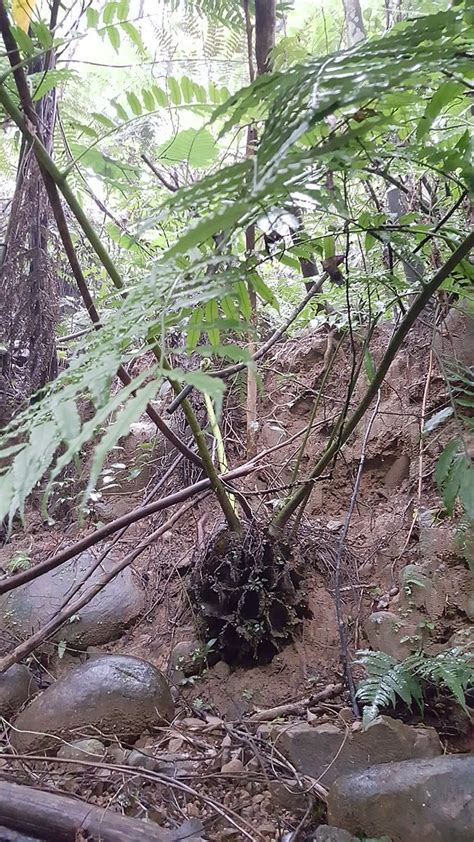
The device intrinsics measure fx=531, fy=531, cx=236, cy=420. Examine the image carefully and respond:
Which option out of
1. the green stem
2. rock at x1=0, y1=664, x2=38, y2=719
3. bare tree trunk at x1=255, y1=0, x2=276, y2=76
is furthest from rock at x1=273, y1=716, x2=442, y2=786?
bare tree trunk at x1=255, y1=0, x2=276, y2=76

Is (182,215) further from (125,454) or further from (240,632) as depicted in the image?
(240,632)

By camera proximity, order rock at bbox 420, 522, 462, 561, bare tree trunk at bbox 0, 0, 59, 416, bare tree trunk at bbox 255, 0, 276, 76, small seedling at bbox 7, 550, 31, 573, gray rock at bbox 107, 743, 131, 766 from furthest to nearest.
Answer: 1. small seedling at bbox 7, 550, 31, 573
2. bare tree trunk at bbox 0, 0, 59, 416
3. bare tree trunk at bbox 255, 0, 276, 76
4. rock at bbox 420, 522, 462, 561
5. gray rock at bbox 107, 743, 131, 766

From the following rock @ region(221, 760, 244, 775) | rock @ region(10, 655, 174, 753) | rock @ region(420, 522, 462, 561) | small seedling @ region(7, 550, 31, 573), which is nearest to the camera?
rock @ region(221, 760, 244, 775)

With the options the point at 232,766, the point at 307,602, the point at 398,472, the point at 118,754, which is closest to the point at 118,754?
the point at 118,754

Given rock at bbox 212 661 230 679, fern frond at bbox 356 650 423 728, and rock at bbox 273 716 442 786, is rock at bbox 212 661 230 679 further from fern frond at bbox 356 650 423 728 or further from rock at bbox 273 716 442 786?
fern frond at bbox 356 650 423 728

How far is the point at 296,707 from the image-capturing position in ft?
5.71

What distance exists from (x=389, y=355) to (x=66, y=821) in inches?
54.9

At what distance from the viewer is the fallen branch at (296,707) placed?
68.1 inches

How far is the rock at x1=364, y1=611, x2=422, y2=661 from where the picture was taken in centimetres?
181

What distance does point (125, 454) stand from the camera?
337cm

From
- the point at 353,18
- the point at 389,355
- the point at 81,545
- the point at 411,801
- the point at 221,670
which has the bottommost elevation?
the point at 221,670

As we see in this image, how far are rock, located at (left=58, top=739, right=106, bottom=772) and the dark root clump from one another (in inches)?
20.5

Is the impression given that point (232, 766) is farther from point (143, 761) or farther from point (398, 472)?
point (398, 472)

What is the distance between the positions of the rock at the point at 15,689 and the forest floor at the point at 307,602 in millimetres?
161
